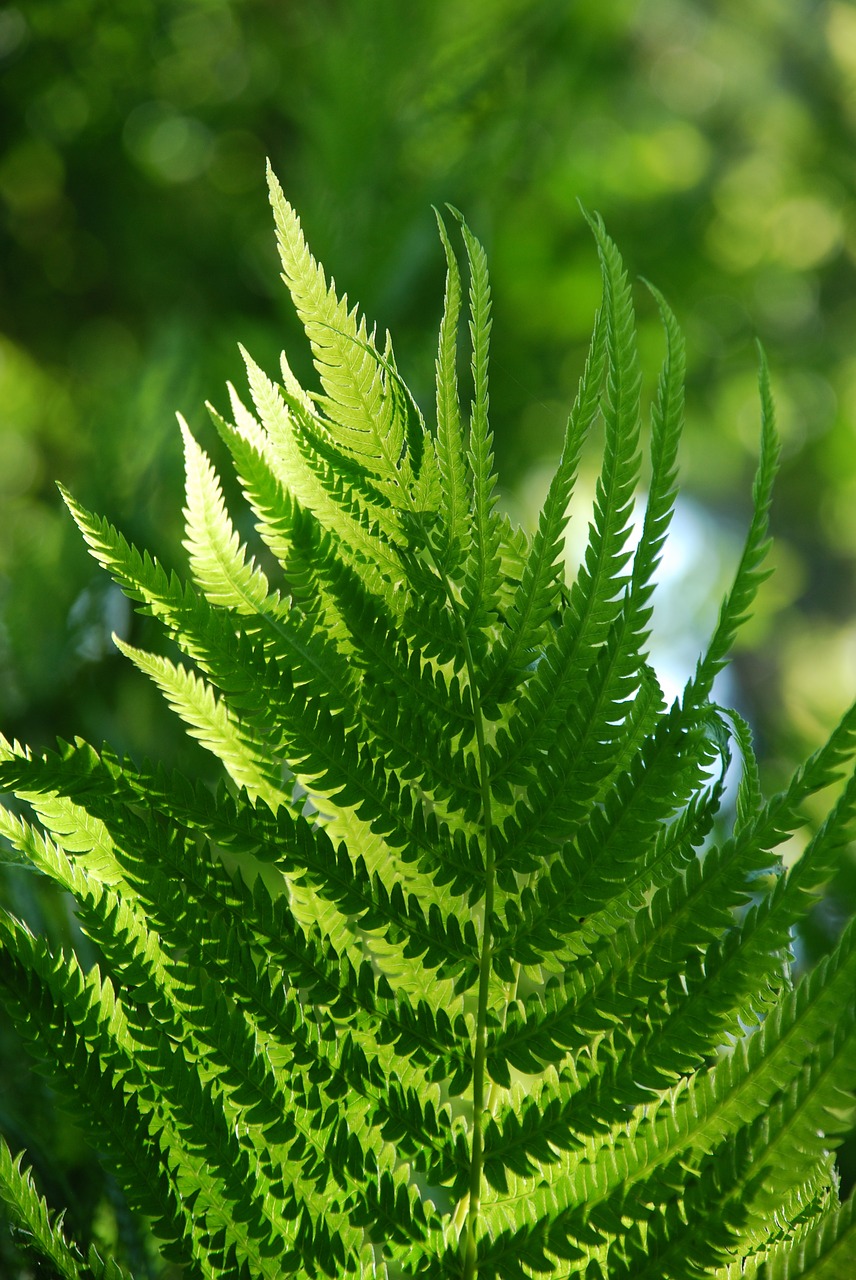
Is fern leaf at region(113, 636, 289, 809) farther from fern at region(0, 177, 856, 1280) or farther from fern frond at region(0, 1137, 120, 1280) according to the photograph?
fern frond at region(0, 1137, 120, 1280)

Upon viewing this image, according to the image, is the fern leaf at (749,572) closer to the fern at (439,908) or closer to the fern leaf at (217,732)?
the fern at (439,908)

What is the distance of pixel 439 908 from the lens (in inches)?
11.2

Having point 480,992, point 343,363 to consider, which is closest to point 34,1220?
point 480,992

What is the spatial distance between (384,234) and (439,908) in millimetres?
830

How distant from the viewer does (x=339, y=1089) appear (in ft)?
0.88

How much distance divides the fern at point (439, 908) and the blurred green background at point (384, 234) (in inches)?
5.4

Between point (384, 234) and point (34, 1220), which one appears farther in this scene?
point (384, 234)

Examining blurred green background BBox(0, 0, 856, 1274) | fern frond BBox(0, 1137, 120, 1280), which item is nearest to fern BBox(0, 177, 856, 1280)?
fern frond BBox(0, 1137, 120, 1280)

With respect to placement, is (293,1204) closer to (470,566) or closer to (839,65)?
(470,566)

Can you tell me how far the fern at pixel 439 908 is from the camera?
0.25m

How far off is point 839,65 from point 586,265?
133cm

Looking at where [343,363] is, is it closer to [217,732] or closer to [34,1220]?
[217,732]

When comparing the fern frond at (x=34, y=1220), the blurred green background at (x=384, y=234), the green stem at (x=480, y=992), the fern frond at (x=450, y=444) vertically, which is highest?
the blurred green background at (x=384, y=234)

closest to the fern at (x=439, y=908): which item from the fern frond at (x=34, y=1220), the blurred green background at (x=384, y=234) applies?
the fern frond at (x=34, y=1220)
